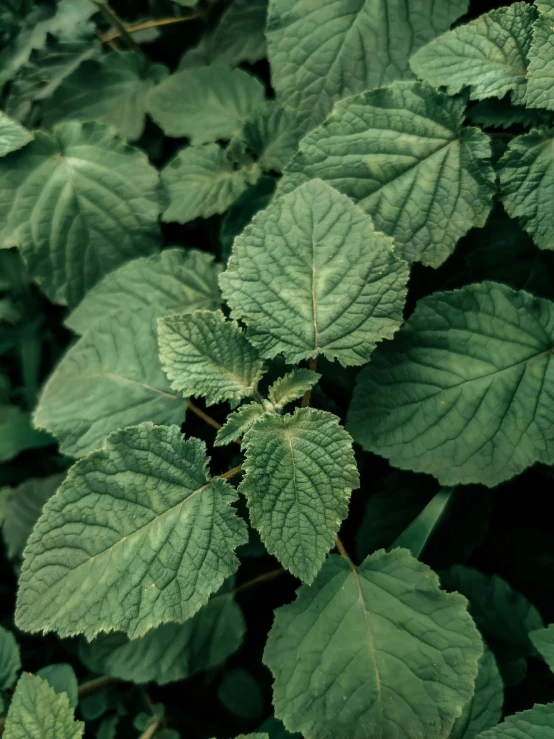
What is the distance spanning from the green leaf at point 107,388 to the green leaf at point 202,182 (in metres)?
0.35

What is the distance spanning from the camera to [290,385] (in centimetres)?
118

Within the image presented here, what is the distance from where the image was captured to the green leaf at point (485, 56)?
121cm

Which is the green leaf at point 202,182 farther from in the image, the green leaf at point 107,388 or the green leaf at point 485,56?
the green leaf at point 485,56

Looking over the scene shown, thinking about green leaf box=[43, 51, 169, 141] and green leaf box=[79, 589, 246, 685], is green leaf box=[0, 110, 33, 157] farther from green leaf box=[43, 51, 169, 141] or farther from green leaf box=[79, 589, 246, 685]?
green leaf box=[79, 589, 246, 685]

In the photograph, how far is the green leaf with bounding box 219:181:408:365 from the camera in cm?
115

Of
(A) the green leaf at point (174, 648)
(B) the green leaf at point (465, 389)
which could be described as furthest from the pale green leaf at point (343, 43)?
(A) the green leaf at point (174, 648)

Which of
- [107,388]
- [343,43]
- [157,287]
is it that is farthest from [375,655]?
[343,43]

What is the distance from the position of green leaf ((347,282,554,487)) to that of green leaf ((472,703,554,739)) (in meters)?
0.38

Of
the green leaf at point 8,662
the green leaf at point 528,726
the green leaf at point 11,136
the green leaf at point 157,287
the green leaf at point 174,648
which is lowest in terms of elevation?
the green leaf at point 174,648

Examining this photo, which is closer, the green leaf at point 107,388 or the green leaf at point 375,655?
the green leaf at point 375,655

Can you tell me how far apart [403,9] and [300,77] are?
27 centimetres

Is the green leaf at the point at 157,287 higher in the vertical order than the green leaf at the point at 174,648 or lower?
higher

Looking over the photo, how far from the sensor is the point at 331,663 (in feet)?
3.43

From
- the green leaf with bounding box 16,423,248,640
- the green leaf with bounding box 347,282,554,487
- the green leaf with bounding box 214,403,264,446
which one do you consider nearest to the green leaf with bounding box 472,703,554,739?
the green leaf with bounding box 347,282,554,487
